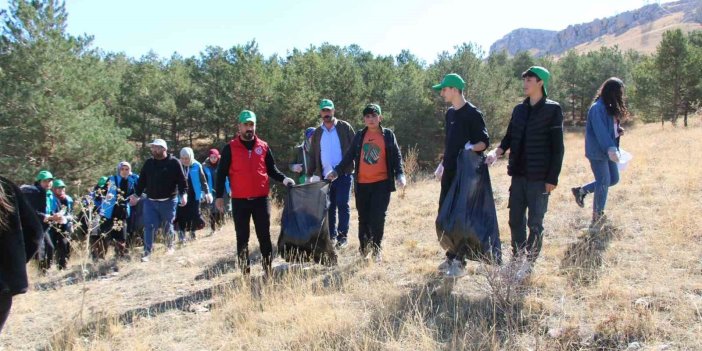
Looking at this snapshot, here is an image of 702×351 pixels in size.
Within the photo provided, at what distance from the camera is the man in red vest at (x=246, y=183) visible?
4383 millimetres

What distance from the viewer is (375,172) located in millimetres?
4629

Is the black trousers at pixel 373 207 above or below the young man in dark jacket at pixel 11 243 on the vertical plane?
below

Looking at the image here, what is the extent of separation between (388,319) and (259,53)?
2564cm

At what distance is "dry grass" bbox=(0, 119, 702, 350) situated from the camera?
2773 millimetres

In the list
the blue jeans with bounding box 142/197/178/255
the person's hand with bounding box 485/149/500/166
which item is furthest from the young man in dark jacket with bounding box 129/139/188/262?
the person's hand with bounding box 485/149/500/166

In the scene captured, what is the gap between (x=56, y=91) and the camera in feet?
47.7

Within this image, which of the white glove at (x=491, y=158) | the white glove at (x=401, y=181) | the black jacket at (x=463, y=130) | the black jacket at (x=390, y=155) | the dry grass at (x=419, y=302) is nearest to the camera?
the dry grass at (x=419, y=302)

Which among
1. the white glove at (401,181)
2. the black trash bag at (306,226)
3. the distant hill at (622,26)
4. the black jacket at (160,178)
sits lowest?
the black trash bag at (306,226)

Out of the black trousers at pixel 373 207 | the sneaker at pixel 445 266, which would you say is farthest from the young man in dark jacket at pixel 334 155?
the sneaker at pixel 445 266

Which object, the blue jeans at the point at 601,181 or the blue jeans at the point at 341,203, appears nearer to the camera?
the blue jeans at the point at 601,181

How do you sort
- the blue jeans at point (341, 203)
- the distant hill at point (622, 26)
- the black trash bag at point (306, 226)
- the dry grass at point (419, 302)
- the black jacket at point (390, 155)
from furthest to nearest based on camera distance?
1. the distant hill at point (622, 26)
2. the blue jeans at point (341, 203)
3. the black jacket at point (390, 155)
4. the black trash bag at point (306, 226)
5. the dry grass at point (419, 302)

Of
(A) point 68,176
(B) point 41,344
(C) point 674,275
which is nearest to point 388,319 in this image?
(C) point 674,275

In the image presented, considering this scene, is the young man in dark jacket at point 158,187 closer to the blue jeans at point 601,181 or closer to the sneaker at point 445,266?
the sneaker at point 445,266

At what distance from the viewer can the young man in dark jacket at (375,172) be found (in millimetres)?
4637
